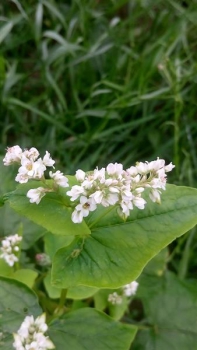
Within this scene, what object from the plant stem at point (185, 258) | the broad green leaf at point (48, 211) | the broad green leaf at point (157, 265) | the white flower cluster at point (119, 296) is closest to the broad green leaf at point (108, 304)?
the white flower cluster at point (119, 296)

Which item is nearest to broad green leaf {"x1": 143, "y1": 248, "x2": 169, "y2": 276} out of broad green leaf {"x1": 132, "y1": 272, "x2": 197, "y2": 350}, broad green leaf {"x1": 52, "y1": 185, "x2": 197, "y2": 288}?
broad green leaf {"x1": 132, "y1": 272, "x2": 197, "y2": 350}

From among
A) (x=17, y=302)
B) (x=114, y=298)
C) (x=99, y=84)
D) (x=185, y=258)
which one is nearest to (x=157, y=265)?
(x=185, y=258)

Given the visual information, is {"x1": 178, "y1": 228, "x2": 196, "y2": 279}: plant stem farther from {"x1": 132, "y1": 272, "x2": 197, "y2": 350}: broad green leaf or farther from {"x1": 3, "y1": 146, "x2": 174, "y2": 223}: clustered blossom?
{"x1": 3, "y1": 146, "x2": 174, "y2": 223}: clustered blossom

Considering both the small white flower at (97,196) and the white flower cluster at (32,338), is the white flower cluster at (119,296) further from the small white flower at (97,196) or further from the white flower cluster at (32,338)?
the small white flower at (97,196)

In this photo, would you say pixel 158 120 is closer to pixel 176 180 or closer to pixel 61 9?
pixel 176 180

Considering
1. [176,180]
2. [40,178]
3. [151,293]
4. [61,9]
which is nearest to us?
[40,178]

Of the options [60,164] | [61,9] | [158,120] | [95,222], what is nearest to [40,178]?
[95,222]

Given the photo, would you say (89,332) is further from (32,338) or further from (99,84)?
(99,84)
